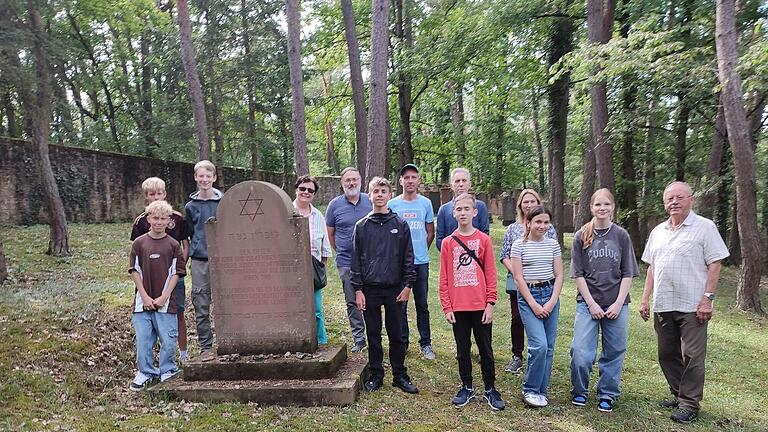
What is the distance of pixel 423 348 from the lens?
5.83 metres

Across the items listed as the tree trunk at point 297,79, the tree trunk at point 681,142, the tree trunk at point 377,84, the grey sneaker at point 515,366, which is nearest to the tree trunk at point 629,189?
the tree trunk at point 681,142

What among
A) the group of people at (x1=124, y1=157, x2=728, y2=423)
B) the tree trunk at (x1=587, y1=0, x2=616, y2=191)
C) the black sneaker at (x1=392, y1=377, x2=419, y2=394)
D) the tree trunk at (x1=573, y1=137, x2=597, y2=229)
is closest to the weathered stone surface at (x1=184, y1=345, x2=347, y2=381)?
the group of people at (x1=124, y1=157, x2=728, y2=423)

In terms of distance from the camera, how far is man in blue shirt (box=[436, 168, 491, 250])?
17.6ft

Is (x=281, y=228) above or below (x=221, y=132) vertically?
below

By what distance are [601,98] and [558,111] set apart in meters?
3.74

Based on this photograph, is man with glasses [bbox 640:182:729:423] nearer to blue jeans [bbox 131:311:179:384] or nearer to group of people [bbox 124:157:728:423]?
group of people [bbox 124:157:728:423]

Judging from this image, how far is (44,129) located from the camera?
1126cm

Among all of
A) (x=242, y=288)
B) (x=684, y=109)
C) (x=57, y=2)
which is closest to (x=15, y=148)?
(x=57, y=2)

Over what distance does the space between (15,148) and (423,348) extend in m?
14.8

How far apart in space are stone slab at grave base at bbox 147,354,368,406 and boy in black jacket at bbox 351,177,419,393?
378 millimetres

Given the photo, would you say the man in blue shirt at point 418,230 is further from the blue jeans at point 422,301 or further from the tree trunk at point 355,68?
the tree trunk at point 355,68

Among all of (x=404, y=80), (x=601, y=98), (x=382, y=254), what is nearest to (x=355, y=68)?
(x=601, y=98)

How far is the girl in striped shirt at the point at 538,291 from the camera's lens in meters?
4.41

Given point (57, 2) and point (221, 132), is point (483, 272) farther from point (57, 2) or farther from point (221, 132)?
point (221, 132)
